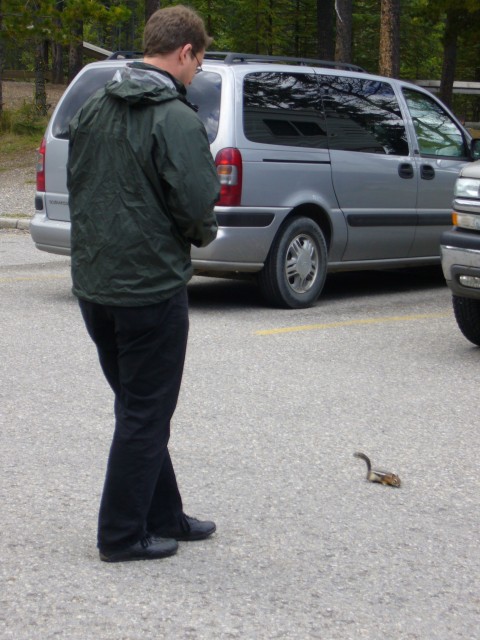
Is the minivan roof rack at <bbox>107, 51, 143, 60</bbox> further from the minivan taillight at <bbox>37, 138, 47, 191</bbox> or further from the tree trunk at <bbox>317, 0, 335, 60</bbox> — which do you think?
the tree trunk at <bbox>317, 0, 335, 60</bbox>

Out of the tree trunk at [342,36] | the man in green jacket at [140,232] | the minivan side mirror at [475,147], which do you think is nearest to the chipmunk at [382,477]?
the man in green jacket at [140,232]

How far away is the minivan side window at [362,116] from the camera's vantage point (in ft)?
33.0

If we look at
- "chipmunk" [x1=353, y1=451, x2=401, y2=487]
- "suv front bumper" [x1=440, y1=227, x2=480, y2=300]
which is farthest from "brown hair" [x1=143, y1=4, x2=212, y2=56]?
"suv front bumper" [x1=440, y1=227, x2=480, y2=300]

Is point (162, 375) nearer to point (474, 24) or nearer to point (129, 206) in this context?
point (129, 206)

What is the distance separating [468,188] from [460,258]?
0.47m

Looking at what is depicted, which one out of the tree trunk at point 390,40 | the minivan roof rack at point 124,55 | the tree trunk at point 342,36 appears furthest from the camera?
the tree trunk at point 342,36

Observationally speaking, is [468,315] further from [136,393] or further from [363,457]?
[136,393]

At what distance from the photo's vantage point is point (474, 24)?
1316 inches

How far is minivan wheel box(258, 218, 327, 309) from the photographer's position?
31.2ft

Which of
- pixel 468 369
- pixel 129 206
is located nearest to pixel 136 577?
pixel 129 206

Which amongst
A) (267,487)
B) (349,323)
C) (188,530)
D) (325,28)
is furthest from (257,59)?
(325,28)

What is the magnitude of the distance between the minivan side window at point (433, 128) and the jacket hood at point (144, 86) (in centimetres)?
733

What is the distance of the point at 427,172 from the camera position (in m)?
10.8

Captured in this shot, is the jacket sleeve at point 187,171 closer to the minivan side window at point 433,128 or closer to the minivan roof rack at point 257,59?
the minivan roof rack at point 257,59
